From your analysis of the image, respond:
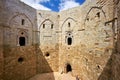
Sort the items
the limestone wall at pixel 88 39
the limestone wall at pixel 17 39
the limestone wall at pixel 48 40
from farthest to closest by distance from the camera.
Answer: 1. the limestone wall at pixel 48 40
2. the limestone wall at pixel 17 39
3. the limestone wall at pixel 88 39

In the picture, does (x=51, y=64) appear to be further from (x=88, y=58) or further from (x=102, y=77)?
(x=102, y=77)

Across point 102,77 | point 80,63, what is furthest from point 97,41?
point 80,63

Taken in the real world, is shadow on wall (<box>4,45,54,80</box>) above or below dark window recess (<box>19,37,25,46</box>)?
below

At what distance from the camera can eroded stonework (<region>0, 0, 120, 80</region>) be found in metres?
6.94

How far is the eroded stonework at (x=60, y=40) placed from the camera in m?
6.94

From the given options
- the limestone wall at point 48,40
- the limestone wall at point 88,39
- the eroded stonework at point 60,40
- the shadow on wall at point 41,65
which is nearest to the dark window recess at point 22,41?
the eroded stonework at point 60,40

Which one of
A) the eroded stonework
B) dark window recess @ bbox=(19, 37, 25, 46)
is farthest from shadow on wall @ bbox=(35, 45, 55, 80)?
dark window recess @ bbox=(19, 37, 25, 46)

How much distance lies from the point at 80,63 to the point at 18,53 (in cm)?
644

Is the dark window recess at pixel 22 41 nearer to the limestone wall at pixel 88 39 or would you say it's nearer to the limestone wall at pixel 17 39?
the limestone wall at pixel 17 39

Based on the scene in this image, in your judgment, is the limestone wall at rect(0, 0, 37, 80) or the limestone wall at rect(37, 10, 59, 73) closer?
the limestone wall at rect(0, 0, 37, 80)

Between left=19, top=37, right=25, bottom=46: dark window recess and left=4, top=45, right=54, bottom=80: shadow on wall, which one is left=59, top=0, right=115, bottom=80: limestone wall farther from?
left=19, top=37, right=25, bottom=46: dark window recess

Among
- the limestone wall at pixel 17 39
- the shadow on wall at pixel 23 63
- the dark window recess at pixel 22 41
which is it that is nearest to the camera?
the limestone wall at pixel 17 39

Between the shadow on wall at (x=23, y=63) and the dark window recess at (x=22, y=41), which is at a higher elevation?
the dark window recess at (x=22, y=41)

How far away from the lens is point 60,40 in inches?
511
